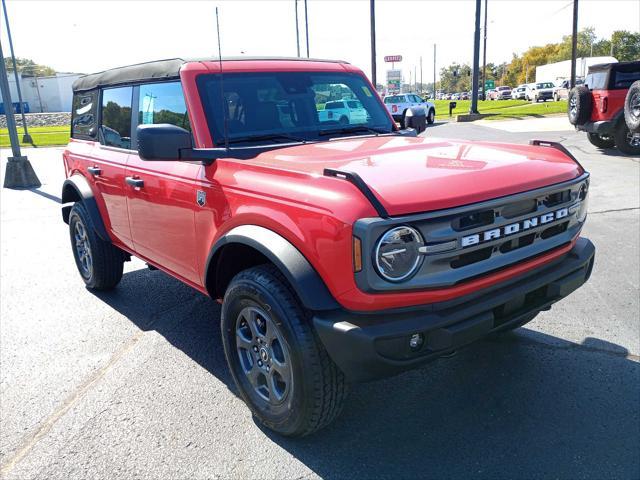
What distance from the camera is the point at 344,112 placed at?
406 centimetres

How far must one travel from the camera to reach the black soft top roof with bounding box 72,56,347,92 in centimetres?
369

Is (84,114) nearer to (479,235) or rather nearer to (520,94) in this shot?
(479,235)

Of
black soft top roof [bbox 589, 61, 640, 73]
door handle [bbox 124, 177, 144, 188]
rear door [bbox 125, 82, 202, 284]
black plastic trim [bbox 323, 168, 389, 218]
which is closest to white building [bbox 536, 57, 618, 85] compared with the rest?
black soft top roof [bbox 589, 61, 640, 73]

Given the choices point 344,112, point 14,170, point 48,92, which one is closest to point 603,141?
point 344,112

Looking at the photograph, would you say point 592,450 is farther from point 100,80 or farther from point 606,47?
point 606,47

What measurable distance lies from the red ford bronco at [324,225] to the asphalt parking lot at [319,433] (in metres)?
0.33

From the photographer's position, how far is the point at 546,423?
2.96 meters

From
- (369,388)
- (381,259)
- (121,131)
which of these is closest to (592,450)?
(369,388)

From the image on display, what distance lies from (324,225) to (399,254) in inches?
13.8

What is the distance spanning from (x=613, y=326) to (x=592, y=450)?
1.66m

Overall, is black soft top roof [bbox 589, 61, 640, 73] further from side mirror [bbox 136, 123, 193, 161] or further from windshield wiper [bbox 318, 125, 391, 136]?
side mirror [bbox 136, 123, 193, 161]

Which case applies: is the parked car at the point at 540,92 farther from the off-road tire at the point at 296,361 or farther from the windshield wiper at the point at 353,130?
the off-road tire at the point at 296,361

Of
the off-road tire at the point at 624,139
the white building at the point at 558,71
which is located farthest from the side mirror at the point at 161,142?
the white building at the point at 558,71

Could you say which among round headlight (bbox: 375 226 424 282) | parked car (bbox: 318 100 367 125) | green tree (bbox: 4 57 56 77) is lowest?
round headlight (bbox: 375 226 424 282)
